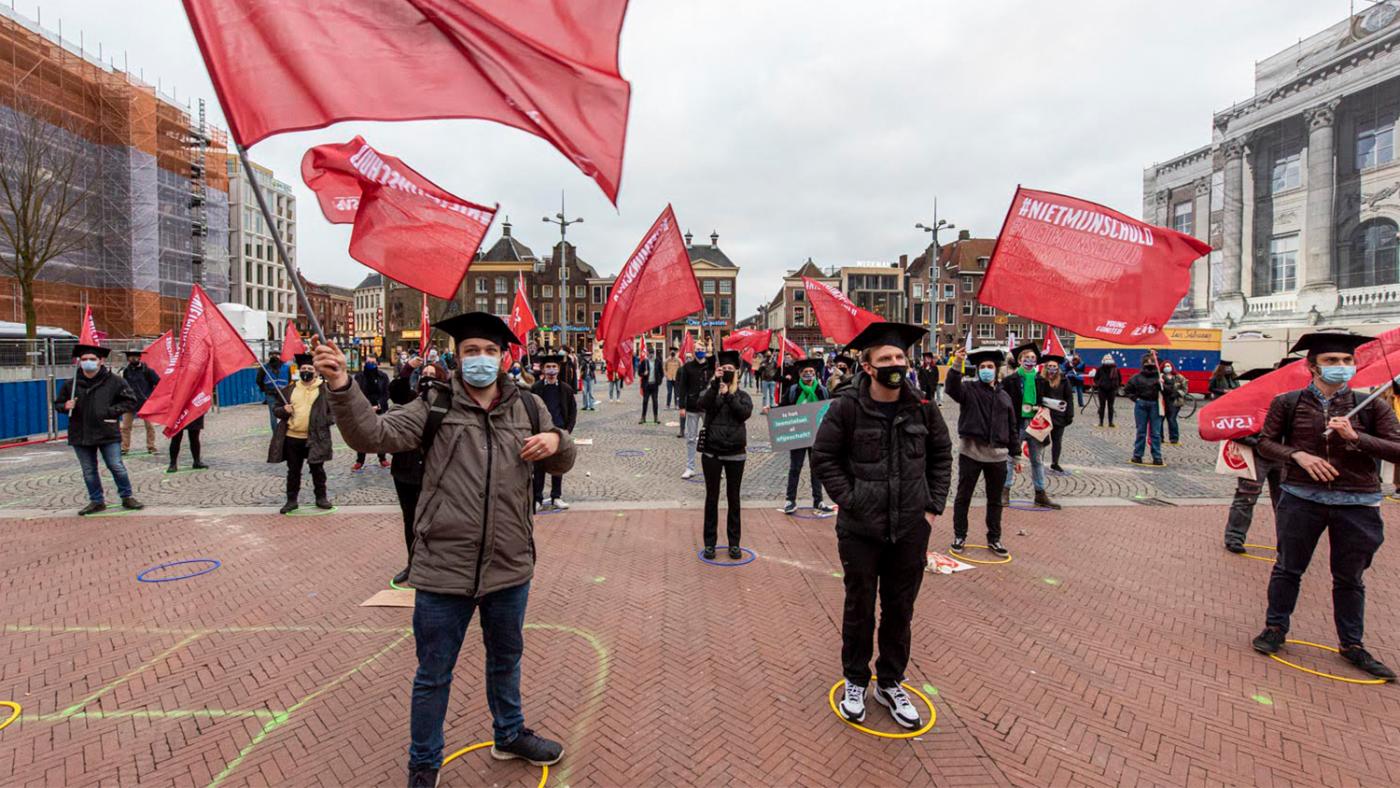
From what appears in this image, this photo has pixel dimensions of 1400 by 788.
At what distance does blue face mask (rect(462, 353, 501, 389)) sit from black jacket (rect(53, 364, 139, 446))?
24.9 ft

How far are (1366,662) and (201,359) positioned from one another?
10586 mm

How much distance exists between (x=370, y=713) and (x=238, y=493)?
7.43 m

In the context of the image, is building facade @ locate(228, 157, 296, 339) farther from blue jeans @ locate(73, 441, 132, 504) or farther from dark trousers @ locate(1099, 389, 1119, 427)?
dark trousers @ locate(1099, 389, 1119, 427)

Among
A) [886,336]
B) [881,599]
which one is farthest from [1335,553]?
[886,336]

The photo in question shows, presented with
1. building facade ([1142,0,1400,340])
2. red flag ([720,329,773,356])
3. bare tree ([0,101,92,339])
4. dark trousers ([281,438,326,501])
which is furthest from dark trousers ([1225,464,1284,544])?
building facade ([1142,0,1400,340])

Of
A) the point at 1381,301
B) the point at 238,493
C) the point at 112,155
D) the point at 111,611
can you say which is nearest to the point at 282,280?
the point at 112,155

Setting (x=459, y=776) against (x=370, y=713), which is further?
(x=370, y=713)

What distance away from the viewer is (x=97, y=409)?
7844 mm

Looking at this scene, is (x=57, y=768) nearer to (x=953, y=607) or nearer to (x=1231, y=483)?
(x=953, y=607)

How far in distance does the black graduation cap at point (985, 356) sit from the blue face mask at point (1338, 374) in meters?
3.01

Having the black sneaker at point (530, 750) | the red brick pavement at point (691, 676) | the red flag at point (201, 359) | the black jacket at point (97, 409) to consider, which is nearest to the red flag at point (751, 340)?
the red brick pavement at point (691, 676)

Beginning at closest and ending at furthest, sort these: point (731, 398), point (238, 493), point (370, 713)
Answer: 1. point (370, 713)
2. point (731, 398)
3. point (238, 493)

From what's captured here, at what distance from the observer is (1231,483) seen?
10.2 meters

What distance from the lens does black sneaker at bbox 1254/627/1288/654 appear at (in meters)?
4.40
